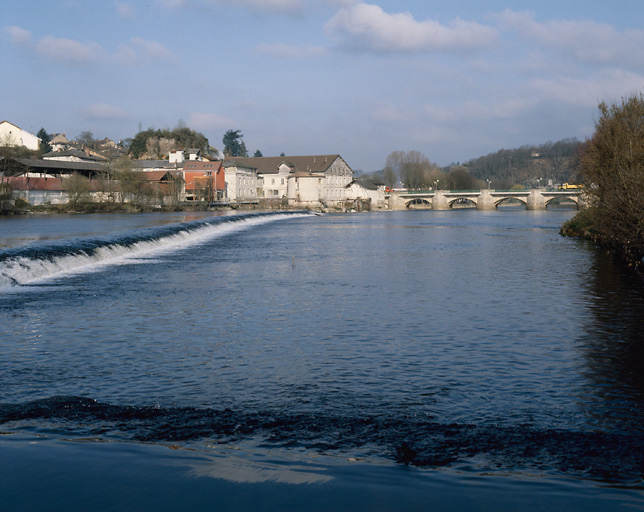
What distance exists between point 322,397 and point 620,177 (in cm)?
2164

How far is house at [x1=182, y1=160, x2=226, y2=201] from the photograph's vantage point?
114m

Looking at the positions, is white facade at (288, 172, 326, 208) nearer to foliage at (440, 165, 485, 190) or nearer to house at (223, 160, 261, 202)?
house at (223, 160, 261, 202)

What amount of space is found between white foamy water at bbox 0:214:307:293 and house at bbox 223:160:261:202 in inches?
3314

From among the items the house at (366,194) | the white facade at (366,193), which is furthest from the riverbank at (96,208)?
the white facade at (366,193)

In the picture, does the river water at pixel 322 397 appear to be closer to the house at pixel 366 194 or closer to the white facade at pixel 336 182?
the house at pixel 366 194

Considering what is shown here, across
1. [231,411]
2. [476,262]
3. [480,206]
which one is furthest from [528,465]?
[480,206]

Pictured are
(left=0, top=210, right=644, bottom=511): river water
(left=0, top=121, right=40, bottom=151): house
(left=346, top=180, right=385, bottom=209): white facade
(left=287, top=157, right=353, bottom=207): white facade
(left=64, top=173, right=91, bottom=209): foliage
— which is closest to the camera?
(left=0, top=210, right=644, bottom=511): river water

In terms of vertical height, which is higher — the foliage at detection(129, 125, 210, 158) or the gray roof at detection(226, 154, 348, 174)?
the foliage at detection(129, 125, 210, 158)

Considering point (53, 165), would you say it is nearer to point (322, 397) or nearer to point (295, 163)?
point (295, 163)

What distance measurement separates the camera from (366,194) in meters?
140

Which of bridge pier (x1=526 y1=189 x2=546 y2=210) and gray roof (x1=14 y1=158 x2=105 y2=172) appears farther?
bridge pier (x1=526 y1=189 x2=546 y2=210)

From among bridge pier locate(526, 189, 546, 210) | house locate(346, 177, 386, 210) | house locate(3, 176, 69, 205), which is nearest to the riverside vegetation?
house locate(3, 176, 69, 205)

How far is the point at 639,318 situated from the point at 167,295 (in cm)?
1186

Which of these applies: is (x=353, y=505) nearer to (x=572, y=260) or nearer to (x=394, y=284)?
(x=394, y=284)
